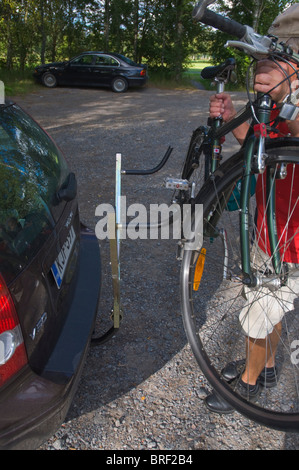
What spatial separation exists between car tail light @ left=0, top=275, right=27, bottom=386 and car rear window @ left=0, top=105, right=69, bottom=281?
3.5 inches

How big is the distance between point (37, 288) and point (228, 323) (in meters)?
1.63

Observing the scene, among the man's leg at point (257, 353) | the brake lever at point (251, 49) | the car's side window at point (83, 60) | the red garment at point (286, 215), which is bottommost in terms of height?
the man's leg at point (257, 353)

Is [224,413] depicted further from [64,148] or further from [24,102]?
[24,102]

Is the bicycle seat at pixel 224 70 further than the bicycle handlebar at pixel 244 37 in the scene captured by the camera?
Yes

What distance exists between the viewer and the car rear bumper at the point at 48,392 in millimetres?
→ 1458

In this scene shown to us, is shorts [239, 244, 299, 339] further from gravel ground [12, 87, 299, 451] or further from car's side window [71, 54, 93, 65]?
car's side window [71, 54, 93, 65]

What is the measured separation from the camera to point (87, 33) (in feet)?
65.3

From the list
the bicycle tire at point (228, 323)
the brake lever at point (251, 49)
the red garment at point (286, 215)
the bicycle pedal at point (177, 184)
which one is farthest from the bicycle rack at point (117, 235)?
the brake lever at point (251, 49)

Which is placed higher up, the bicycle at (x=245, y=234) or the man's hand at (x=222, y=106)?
the man's hand at (x=222, y=106)

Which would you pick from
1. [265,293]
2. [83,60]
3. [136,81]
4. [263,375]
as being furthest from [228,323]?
[83,60]

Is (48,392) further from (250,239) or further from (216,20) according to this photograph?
(216,20)

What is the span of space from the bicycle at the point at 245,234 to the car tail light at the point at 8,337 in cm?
77

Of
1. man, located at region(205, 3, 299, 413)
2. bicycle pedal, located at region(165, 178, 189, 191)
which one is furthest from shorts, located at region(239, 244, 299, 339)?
bicycle pedal, located at region(165, 178, 189, 191)

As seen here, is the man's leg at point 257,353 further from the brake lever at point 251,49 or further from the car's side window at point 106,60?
the car's side window at point 106,60
